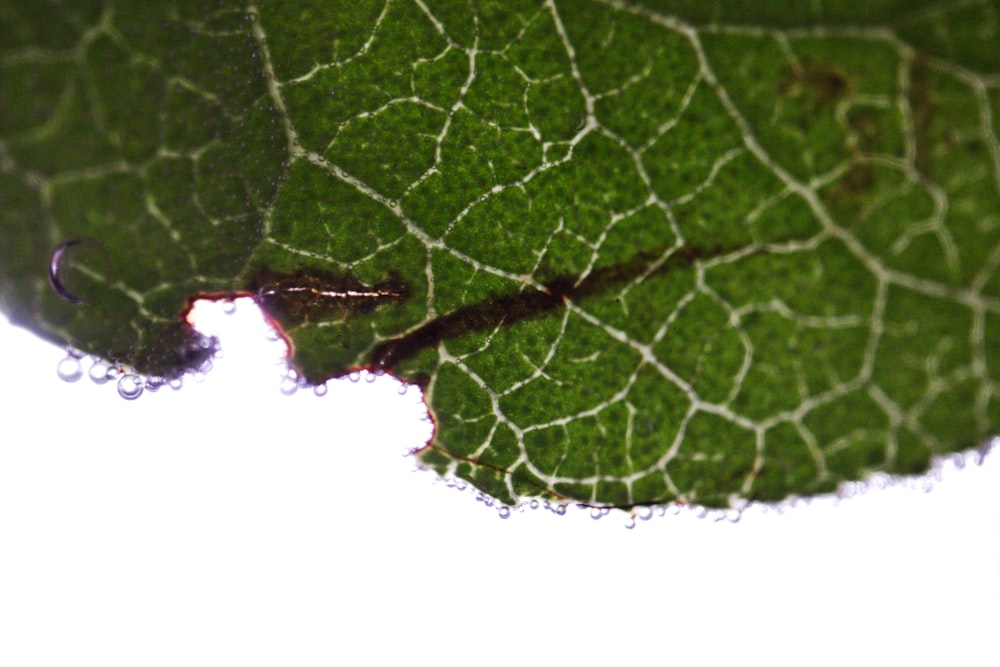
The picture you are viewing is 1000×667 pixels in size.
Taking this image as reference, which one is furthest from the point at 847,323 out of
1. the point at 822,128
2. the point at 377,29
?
the point at 377,29

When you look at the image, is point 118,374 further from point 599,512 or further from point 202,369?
point 599,512

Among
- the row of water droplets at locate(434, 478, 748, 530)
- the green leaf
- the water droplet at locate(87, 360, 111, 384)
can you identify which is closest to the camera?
the green leaf

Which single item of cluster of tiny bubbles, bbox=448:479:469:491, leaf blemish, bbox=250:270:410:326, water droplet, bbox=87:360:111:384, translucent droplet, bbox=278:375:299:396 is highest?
leaf blemish, bbox=250:270:410:326

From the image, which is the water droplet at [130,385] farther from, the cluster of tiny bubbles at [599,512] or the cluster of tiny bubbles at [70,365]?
the cluster of tiny bubbles at [599,512]

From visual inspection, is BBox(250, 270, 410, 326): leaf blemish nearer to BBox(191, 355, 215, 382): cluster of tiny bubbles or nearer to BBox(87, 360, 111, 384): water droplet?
BBox(191, 355, 215, 382): cluster of tiny bubbles

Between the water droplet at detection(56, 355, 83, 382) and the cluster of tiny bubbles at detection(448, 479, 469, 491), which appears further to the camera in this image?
the cluster of tiny bubbles at detection(448, 479, 469, 491)

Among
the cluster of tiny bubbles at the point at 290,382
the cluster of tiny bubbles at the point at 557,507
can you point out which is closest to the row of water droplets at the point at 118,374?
the cluster of tiny bubbles at the point at 290,382

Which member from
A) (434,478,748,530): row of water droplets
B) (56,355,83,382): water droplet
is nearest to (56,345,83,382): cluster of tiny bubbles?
(56,355,83,382): water droplet
